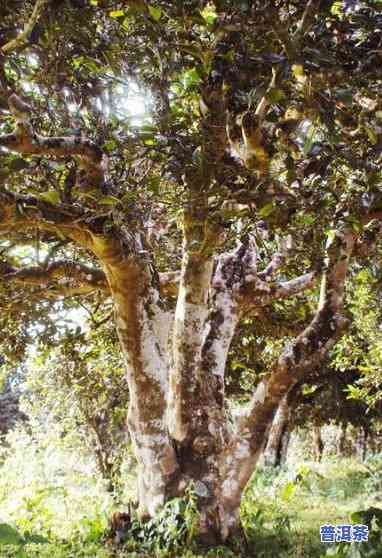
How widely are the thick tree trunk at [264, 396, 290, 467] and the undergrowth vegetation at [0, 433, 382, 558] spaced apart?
1733 millimetres

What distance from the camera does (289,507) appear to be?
8641 millimetres

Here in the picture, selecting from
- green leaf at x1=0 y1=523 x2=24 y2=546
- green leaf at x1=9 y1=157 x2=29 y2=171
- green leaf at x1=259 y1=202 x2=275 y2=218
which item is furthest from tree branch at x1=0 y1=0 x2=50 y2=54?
green leaf at x1=0 y1=523 x2=24 y2=546

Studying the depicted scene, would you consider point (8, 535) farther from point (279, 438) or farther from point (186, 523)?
point (279, 438)

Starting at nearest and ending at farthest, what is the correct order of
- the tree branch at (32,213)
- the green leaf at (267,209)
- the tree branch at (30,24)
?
the tree branch at (30,24) → the green leaf at (267,209) → the tree branch at (32,213)

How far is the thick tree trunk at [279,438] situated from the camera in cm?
1302

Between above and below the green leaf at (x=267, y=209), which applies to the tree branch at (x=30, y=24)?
above

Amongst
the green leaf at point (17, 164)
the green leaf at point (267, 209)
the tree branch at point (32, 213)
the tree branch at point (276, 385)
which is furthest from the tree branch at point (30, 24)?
the tree branch at point (276, 385)

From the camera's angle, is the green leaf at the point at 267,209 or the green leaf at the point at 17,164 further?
the green leaf at the point at 267,209

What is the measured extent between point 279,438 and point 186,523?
8.75 metres

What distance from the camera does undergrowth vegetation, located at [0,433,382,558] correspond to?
16.3 ft

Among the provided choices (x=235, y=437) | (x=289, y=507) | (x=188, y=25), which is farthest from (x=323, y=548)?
(x=188, y=25)

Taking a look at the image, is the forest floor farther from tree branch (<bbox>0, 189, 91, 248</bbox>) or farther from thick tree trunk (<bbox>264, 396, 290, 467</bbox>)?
thick tree trunk (<bbox>264, 396, 290, 467</bbox>)

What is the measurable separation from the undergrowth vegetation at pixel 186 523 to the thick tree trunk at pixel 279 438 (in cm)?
173

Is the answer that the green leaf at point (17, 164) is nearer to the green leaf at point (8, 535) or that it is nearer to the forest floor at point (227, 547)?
the green leaf at point (8, 535)
